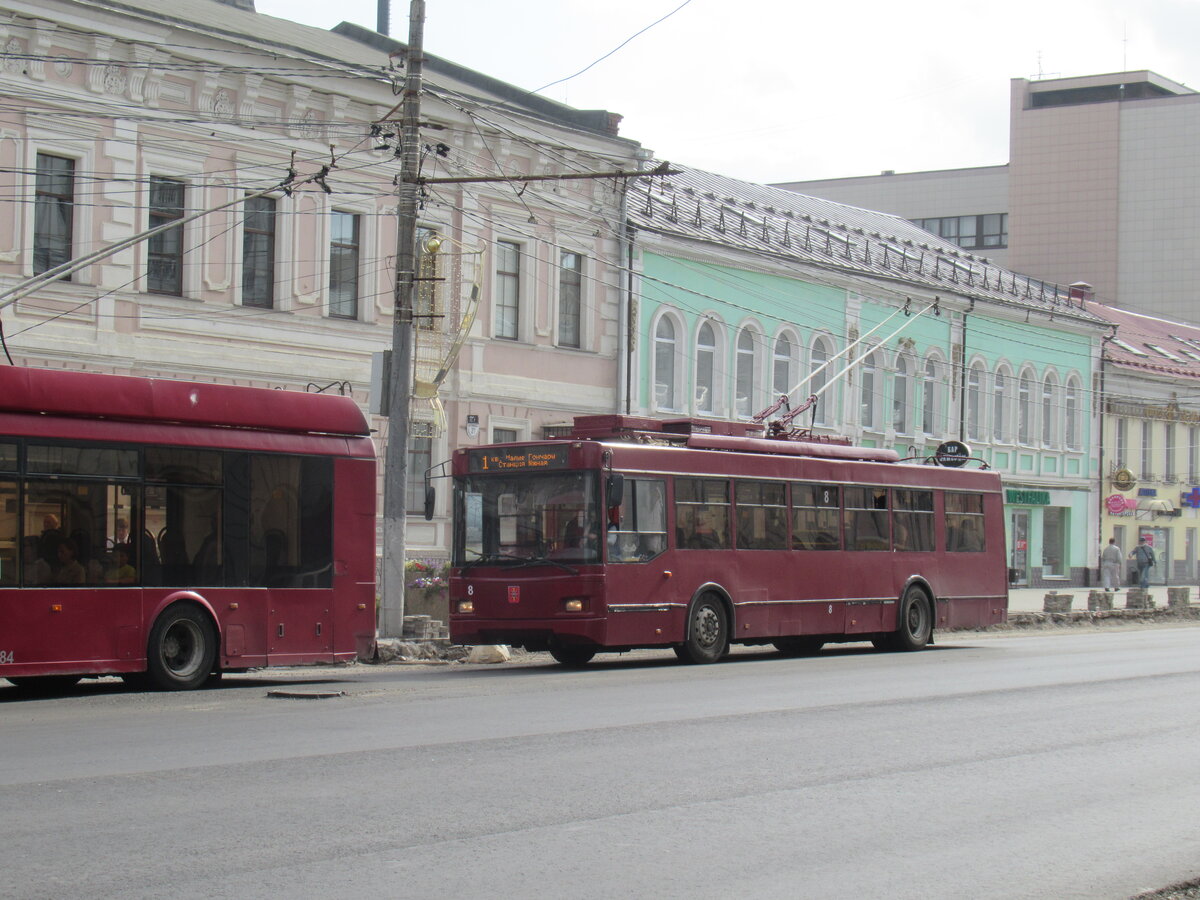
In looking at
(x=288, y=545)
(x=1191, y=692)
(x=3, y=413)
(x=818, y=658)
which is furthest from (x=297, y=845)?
(x=818, y=658)

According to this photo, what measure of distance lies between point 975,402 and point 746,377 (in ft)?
37.5

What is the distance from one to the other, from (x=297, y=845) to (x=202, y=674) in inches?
348

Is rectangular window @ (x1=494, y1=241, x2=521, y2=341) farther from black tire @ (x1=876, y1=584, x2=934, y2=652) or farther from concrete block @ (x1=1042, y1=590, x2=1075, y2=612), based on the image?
concrete block @ (x1=1042, y1=590, x2=1075, y2=612)

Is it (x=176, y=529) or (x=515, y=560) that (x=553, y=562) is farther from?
(x=176, y=529)

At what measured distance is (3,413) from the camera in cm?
1498

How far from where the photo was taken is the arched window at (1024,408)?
167ft

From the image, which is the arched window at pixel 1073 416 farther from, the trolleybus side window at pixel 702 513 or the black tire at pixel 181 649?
the black tire at pixel 181 649

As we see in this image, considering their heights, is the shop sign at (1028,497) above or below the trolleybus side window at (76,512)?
above

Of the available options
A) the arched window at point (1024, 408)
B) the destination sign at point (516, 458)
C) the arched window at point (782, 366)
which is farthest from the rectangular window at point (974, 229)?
the destination sign at point (516, 458)

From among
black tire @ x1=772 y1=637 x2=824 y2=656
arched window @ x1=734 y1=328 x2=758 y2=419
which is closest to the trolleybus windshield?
black tire @ x1=772 y1=637 x2=824 y2=656

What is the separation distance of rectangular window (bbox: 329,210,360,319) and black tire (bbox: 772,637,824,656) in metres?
10.4

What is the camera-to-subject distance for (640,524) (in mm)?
20531

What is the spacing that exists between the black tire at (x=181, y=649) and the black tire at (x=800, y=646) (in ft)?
32.5

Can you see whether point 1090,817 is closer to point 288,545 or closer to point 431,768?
point 431,768
